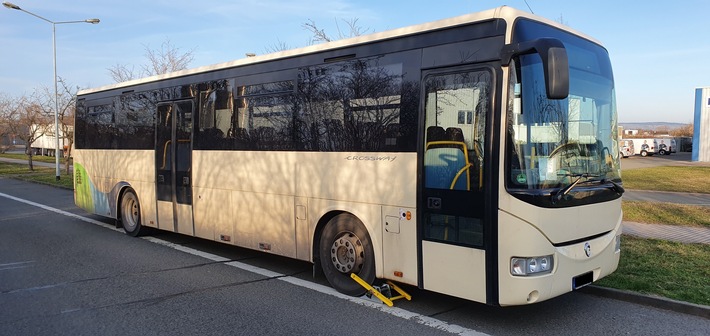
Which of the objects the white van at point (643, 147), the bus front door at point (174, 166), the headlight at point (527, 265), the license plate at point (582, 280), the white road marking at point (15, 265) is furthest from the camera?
the white van at point (643, 147)

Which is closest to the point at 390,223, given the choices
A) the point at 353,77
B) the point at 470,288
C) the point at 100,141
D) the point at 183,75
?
the point at 470,288

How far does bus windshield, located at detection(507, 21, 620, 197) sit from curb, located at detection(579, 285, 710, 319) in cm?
149

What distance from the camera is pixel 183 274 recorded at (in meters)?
7.25

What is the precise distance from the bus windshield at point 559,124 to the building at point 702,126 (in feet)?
139

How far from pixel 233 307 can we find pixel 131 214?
5.65 m

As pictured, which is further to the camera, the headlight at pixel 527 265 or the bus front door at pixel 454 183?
the bus front door at pixel 454 183

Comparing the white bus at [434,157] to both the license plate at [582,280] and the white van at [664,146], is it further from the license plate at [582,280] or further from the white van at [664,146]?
the white van at [664,146]

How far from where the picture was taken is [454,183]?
16.2 feet

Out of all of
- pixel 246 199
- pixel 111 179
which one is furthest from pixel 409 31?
pixel 111 179

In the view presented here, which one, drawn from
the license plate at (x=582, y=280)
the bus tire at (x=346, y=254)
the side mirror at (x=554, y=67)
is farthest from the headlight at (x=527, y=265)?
the bus tire at (x=346, y=254)

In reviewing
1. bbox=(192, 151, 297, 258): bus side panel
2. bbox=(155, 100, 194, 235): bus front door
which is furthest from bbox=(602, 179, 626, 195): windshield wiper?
bbox=(155, 100, 194, 235): bus front door

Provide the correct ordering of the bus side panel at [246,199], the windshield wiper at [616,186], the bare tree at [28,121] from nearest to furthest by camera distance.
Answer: the windshield wiper at [616,186], the bus side panel at [246,199], the bare tree at [28,121]

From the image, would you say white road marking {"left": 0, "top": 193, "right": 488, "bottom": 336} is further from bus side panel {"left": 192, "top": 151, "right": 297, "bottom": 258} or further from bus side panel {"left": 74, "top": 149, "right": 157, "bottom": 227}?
bus side panel {"left": 74, "top": 149, "right": 157, "bottom": 227}

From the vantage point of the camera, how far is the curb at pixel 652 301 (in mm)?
5371
